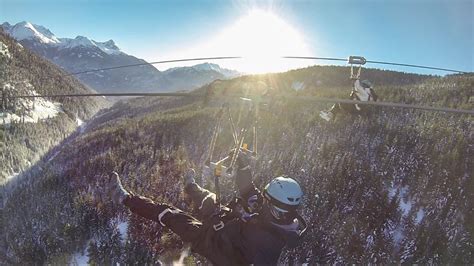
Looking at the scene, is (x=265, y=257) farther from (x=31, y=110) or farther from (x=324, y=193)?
(x=31, y=110)

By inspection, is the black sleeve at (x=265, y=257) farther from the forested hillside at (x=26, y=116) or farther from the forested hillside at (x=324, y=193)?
the forested hillside at (x=26, y=116)

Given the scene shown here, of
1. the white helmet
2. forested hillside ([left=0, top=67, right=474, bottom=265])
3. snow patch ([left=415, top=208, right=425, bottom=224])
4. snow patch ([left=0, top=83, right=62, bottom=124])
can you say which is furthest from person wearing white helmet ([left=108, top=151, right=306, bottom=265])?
snow patch ([left=0, top=83, right=62, bottom=124])

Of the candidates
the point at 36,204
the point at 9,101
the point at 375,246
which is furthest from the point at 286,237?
the point at 9,101

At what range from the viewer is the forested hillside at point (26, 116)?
21531mm

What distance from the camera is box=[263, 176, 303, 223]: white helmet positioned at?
4.48 m

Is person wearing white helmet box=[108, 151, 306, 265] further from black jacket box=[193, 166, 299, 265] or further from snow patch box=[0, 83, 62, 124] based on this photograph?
snow patch box=[0, 83, 62, 124]

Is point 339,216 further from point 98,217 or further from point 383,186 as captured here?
point 98,217

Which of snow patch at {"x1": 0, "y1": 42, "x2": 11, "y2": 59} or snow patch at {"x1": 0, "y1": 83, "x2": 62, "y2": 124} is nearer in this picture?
snow patch at {"x1": 0, "y1": 83, "x2": 62, "y2": 124}

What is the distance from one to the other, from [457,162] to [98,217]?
11336mm

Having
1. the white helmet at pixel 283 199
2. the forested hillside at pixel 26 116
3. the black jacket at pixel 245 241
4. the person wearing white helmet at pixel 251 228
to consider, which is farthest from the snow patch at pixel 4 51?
the white helmet at pixel 283 199

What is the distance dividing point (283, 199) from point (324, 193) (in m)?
6.51

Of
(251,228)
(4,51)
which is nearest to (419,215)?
(251,228)

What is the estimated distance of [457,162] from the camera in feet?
35.2

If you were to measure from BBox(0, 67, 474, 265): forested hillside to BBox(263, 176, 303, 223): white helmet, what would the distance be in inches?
53.8
